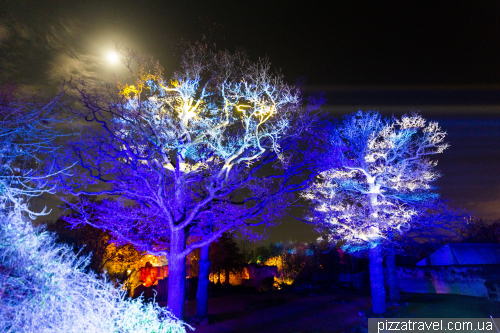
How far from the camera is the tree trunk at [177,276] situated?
8.52m

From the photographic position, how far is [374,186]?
12.9 meters

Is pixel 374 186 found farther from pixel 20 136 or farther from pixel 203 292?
pixel 20 136

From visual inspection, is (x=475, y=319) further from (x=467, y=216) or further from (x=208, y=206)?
(x=208, y=206)

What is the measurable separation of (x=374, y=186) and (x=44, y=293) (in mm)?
12523

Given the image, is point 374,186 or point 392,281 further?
point 392,281

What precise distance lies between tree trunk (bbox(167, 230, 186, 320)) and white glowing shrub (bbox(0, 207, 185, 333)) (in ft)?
13.4

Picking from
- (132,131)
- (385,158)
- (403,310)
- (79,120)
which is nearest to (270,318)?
(403,310)

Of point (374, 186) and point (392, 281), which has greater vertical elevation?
point (374, 186)

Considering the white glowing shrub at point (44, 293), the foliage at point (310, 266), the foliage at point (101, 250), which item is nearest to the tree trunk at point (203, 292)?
the white glowing shrub at point (44, 293)

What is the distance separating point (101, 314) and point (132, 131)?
6.19 metres

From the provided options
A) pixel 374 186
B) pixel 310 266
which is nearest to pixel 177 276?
pixel 374 186

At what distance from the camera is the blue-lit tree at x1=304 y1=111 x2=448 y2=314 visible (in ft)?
39.1

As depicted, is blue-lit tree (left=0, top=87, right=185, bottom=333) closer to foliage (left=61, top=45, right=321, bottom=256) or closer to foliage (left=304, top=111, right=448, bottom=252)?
foliage (left=61, top=45, right=321, bottom=256)

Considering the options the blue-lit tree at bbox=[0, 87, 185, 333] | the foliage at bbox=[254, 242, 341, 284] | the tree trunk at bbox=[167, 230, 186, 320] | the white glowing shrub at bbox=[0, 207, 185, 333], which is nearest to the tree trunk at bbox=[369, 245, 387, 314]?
the tree trunk at bbox=[167, 230, 186, 320]
